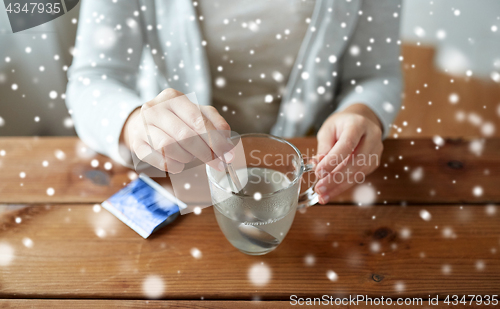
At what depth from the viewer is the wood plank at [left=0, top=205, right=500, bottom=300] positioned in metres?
0.36

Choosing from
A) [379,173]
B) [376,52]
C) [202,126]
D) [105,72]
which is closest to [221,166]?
[202,126]

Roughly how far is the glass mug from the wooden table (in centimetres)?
4

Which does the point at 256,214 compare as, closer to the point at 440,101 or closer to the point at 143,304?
the point at 143,304

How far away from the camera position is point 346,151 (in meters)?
0.42

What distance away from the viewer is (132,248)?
394 millimetres

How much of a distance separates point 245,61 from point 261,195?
46 cm

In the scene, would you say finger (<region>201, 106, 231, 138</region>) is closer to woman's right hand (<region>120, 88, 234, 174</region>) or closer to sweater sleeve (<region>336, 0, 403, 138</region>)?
woman's right hand (<region>120, 88, 234, 174</region>)

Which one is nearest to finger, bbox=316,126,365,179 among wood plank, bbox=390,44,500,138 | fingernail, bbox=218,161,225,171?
fingernail, bbox=218,161,225,171

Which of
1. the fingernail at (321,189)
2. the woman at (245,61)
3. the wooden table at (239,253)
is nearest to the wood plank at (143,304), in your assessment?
the wooden table at (239,253)

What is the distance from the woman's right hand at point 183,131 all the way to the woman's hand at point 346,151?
12 cm

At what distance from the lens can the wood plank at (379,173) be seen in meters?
0.47

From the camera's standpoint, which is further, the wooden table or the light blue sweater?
the light blue sweater

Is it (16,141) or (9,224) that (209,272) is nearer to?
(9,224)

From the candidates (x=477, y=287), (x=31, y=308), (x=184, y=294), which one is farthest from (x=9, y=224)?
(x=477, y=287)
